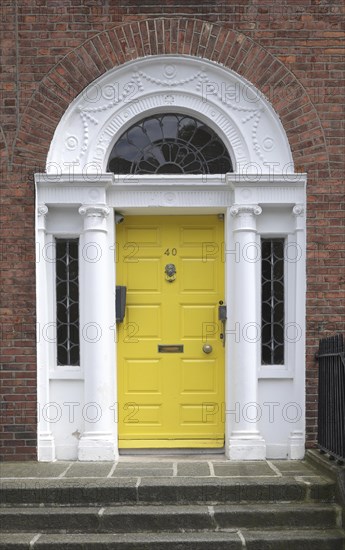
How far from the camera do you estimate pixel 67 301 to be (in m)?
6.13

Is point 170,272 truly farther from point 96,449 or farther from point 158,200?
point 96,449

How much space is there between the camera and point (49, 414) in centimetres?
602

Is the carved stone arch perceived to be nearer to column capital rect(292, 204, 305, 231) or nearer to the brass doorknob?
column capital rect(292, 204, 305, 231)

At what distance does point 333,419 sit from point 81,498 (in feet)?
7.55

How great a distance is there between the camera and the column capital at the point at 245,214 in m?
Answer: 5.95

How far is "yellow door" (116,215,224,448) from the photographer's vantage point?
625 cm

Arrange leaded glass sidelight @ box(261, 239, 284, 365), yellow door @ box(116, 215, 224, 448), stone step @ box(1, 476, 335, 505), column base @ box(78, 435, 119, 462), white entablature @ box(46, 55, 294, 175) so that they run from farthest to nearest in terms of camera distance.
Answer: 1. yellow door @ box(116, 215, 224, 448)
2. leaded glass sidelight @ box(261, 239, 284, 365)
3. white entablature @ box(46, 55, 294, 175)
4. column base @ box(78, 435, 119, 462)
5. stone step @ box(1, 476, 335, 505)

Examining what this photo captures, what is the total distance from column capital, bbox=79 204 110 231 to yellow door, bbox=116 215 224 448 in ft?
1.28

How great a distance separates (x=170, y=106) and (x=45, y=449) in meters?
3.61

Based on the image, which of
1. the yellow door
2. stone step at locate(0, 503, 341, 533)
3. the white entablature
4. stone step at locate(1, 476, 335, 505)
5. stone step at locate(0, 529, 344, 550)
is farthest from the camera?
the yellow door

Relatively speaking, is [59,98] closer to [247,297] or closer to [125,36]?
[125,36]

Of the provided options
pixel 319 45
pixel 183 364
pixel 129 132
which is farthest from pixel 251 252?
pixel 319 45

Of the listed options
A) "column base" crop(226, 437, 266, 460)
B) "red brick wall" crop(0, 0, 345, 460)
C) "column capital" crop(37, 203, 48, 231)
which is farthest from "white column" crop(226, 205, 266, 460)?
"column capital" crop(37, 203, 48, 231)

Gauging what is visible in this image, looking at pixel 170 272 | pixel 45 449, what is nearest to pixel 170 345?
pixel 170 272
